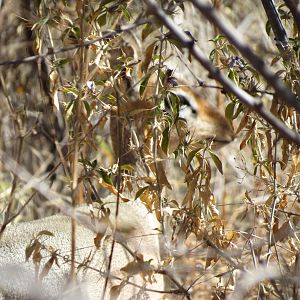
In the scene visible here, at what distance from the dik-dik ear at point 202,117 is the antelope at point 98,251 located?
76 millimetres

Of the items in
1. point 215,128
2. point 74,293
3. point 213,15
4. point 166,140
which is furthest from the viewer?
point 215,128

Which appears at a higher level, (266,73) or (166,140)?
(166,140)

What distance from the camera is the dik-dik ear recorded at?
3049mm

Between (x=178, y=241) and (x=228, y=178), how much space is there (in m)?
1.89

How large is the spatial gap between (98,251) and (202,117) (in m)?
0.99

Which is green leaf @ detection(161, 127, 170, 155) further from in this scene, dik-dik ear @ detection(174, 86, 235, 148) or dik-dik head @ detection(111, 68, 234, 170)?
dik-dik ear @ detection(174, 86, 235, 148)

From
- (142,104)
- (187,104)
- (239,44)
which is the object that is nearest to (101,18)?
(142,104)

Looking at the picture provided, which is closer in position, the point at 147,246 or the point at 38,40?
the point at 38,40

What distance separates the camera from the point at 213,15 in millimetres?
902

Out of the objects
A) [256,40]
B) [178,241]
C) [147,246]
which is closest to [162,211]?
[178,241]

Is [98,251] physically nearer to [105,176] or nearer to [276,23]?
[105,176]

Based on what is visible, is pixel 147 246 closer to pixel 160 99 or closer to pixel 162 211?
pixel 162 211

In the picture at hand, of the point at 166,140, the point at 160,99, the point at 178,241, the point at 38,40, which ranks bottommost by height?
the point at 178,241

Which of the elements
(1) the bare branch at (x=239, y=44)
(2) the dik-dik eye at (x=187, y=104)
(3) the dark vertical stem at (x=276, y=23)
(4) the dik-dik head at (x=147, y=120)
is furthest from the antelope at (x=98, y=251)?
(1) the bare branch at (x=239, y=44)
